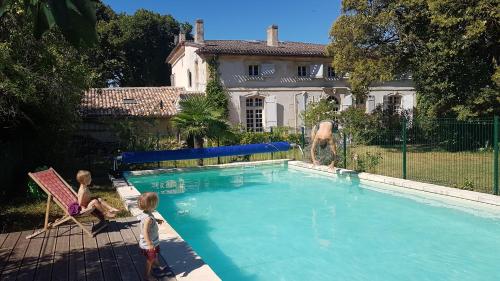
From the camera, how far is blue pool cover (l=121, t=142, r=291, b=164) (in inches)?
537

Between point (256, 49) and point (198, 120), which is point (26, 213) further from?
point (256, 49)

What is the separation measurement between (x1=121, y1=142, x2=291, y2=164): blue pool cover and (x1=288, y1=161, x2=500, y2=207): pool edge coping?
110 inches

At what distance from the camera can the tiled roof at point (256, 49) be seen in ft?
77.6

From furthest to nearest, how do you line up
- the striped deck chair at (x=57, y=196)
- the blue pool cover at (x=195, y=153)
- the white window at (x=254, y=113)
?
the white window at (x=254, y=113)
the blue pool cover at (x=195, y=153)
the striped deck chair at (x=57, y=196)

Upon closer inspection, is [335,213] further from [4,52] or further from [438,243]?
[4,52]

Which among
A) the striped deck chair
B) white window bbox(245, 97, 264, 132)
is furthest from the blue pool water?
white window bbox(245, 97, 264, 132)

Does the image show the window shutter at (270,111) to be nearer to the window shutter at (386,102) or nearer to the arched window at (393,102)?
the window shutter at (386,102)

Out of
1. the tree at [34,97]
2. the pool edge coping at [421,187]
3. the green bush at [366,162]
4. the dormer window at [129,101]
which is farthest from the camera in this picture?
the dormer window at [129,101]

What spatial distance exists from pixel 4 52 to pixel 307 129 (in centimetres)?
1695

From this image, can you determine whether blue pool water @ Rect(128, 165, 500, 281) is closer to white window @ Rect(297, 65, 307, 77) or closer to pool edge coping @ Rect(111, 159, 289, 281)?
pool edge coping @ Rect(111, 159, 289, 281)

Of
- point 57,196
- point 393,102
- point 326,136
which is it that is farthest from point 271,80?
point 57,196

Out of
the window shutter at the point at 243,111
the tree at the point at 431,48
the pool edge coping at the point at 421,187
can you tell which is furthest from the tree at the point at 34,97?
the window shutter at the point at 243,111

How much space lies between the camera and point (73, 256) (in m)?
5.14

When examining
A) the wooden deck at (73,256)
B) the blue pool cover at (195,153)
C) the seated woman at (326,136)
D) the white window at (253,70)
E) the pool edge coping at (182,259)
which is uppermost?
the white window at (253,70)
